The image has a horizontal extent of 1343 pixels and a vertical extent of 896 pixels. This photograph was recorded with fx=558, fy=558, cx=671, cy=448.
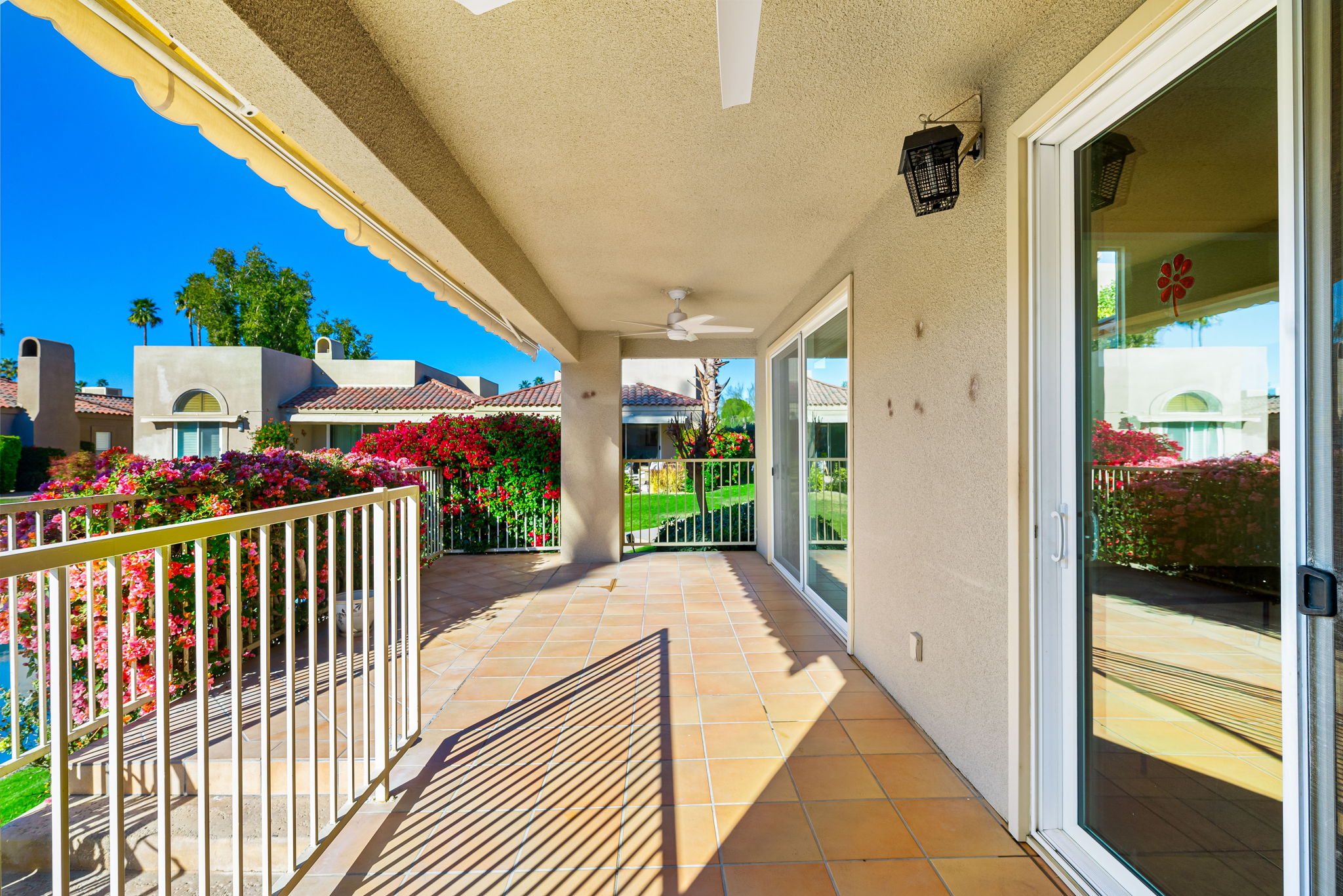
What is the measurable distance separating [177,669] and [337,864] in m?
1.83

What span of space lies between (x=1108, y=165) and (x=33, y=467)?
23.9 m

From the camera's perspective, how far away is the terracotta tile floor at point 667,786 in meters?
1.65

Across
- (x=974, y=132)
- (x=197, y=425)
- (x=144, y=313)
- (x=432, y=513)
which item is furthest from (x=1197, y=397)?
(x=144, y=313)

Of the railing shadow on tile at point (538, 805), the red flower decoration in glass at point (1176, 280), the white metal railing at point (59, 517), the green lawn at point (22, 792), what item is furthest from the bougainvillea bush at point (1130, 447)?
the green lawn at point (22, 792)

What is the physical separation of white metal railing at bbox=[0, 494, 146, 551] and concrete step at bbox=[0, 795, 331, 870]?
3.56 ft

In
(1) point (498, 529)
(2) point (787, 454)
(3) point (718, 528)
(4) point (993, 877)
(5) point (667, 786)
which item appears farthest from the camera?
(3) point (718, 528)

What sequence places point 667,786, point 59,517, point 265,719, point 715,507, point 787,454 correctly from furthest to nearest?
point 715,507
point 787,454
point 59,517
point 667,786
point 265,719

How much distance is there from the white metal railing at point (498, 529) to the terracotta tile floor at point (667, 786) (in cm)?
339

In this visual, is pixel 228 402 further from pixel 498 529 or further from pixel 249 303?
pixel 249 303

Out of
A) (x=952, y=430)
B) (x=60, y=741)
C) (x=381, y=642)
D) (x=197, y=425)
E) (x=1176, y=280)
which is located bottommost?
(x=381, y=642)

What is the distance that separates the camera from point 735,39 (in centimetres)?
124

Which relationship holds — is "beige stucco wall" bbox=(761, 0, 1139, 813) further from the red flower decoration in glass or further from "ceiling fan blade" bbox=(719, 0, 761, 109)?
"ceiling fan blade" bbox=(719, 0, 761, 109)

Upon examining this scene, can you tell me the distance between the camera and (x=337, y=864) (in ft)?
5.66

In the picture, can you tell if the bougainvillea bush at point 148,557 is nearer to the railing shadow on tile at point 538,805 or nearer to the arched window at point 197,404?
the railing shadow on tile at point 538,805
